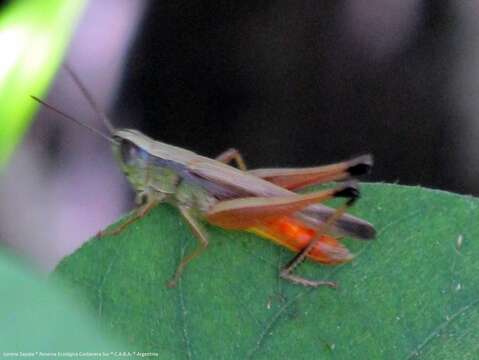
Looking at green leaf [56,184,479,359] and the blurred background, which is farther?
the blurred background

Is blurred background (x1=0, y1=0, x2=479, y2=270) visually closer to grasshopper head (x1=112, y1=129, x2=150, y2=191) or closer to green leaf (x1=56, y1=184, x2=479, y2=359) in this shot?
grasshopper head (x1=112, y1=129, x2=150, y2=191)

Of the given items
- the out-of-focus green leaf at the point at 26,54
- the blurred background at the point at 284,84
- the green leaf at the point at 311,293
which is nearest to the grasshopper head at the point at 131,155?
the out-of-focus green leaf at the point at 26,54

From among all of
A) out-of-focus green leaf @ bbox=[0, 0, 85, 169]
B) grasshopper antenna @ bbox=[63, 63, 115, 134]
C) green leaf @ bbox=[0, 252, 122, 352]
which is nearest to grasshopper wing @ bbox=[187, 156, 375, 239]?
grasshopper antenna @ bbox=[63, 63, 115, 134]

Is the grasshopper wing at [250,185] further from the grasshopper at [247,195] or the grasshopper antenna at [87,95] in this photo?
the grasshopper antenna at [87,95]

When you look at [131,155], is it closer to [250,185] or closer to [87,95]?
[87,95]

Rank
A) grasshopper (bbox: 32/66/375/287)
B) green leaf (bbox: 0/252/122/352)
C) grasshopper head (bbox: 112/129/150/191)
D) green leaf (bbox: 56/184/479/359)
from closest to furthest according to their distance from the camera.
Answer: green leaf (bbox: 0/252/122/352), green leaf (bbox: 56/184/479/359), grasshopper (bbox: 32/66/375/287), grasshopper head (bbox: 112/129/150/191)

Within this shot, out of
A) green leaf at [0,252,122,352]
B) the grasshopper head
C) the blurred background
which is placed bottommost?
the blurred background
